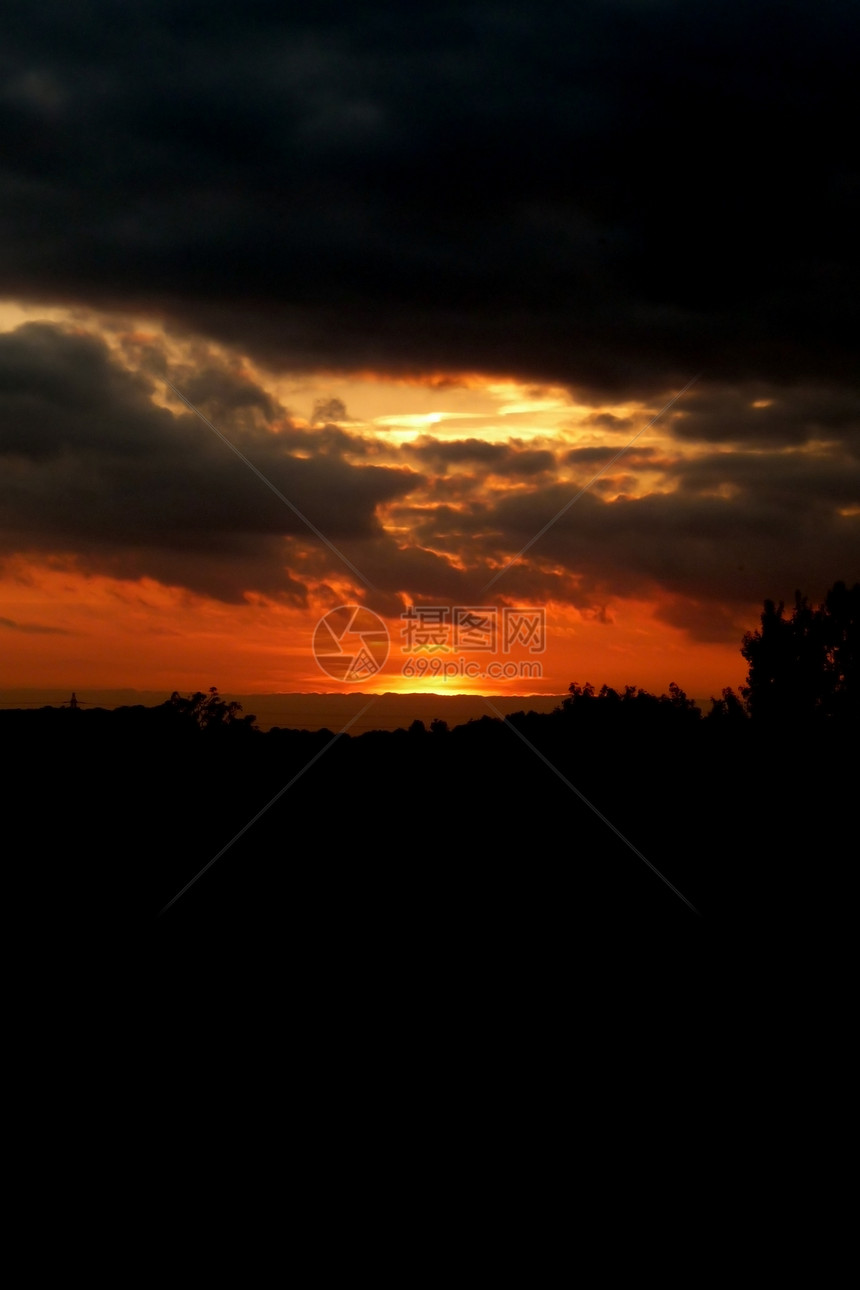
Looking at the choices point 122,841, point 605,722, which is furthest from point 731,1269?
point 605,722

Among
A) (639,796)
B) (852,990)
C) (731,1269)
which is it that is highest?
(639,796)

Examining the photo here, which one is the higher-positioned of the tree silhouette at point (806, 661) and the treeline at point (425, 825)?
the tree silhouette at point (806, 661)

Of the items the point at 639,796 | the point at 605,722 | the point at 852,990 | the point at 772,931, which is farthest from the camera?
the point at 605,722

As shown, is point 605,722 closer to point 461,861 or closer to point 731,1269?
point 461,861

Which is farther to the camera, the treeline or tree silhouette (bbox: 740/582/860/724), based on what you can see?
tree silhouette (bbox: 740/582/860/724)

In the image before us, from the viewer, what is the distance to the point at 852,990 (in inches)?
507

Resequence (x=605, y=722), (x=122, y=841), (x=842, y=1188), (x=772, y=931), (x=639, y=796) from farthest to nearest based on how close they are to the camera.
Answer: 1. (x=605, y=722)
2. (x=639, y=796)
3. (x=122, y=841)
4. (x=772, y=931)
5. (x=842, y=1188)

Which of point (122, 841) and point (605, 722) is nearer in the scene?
point (122, 841)

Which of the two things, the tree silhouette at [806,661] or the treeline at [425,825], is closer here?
the treeline at [425,825]

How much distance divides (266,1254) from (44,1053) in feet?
13.3

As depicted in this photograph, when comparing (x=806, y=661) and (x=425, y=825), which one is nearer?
(x=425, y=825)

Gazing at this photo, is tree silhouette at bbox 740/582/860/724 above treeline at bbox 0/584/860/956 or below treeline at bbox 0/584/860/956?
above

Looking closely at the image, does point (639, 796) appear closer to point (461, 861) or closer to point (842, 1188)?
point (461, 861)

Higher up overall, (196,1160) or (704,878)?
(704,878)
